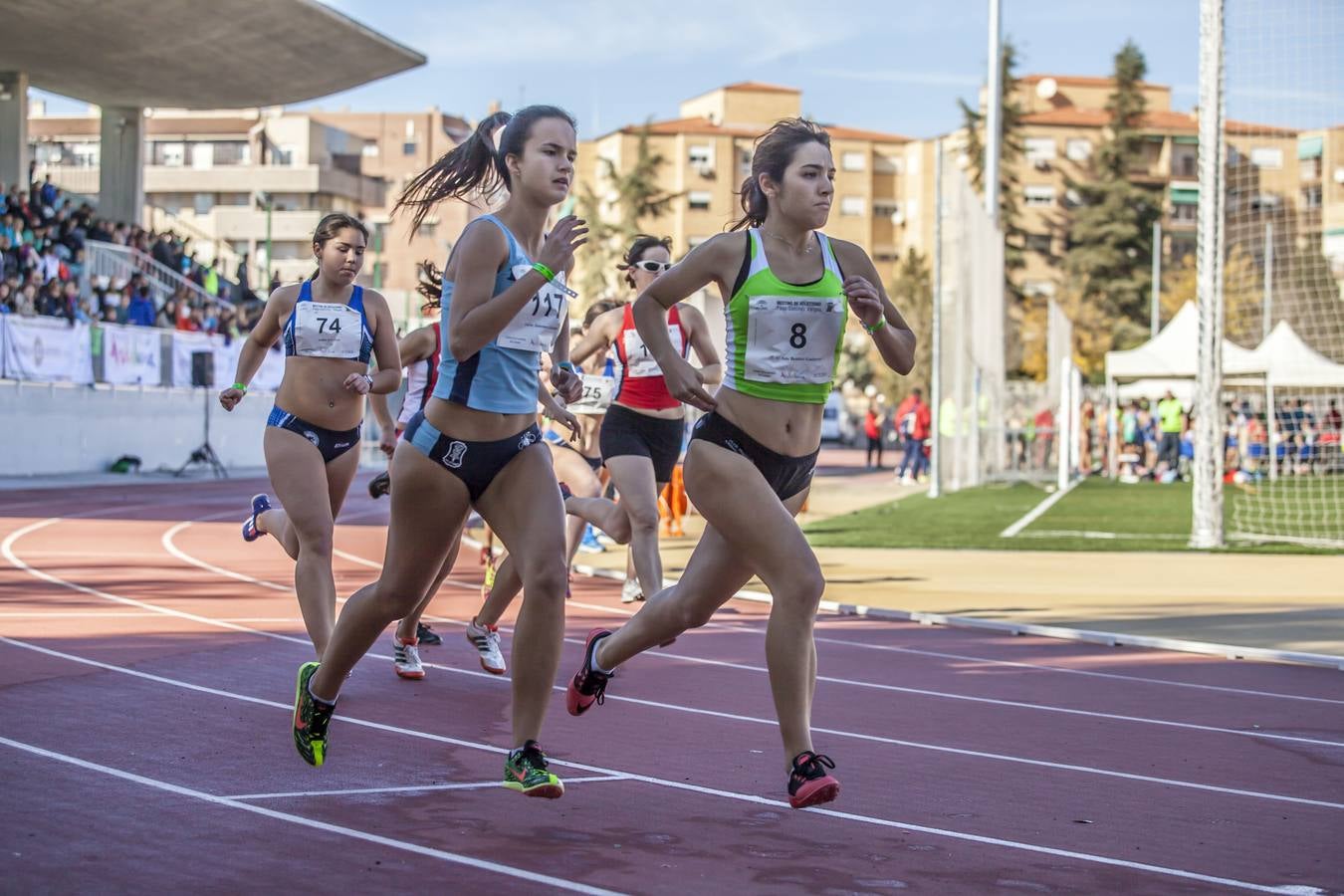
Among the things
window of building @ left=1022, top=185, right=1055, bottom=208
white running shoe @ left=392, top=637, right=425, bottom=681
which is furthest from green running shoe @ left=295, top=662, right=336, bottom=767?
window of building @ left=1022, top=185, right=1055, bottom=208

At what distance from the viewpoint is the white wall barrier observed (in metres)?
28.4

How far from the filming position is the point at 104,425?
102ft

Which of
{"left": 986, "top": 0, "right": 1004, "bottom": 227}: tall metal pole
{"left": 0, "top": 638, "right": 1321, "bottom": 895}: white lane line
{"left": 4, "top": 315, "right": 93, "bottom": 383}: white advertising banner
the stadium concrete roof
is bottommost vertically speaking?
{"left": 0, "top": 638, "right": 1321, "bottom": 895}: white lane line

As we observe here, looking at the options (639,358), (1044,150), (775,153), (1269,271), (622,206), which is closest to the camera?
(775,153)

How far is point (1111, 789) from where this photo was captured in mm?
5953

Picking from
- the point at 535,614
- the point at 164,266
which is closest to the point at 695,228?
the point at 164,266

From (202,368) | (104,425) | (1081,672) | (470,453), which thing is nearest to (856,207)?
(202,368)

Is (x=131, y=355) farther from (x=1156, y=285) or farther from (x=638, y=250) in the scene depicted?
(x=1156, y=285)

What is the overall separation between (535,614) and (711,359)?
14.7ft

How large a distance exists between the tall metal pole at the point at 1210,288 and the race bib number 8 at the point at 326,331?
12395mm

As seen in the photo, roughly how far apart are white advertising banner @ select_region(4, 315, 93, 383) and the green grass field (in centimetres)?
1357

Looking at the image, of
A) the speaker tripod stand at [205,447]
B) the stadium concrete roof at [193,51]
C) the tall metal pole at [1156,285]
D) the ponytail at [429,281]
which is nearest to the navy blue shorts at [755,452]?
the ponytail at [429,281]

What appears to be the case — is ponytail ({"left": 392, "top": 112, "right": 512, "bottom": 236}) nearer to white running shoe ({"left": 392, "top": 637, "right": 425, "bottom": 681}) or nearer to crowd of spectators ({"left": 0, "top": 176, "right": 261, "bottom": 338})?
white running shoe ({"left": 392, "top": 637, "right": 425, "bottom": 681})

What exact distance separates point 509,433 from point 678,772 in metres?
1.49
